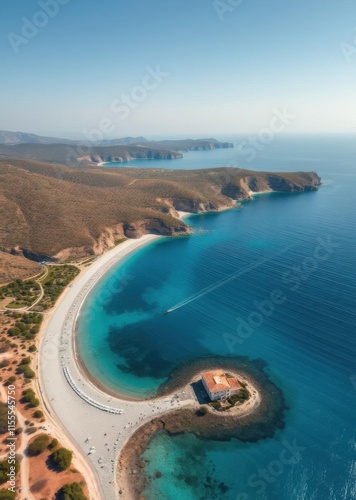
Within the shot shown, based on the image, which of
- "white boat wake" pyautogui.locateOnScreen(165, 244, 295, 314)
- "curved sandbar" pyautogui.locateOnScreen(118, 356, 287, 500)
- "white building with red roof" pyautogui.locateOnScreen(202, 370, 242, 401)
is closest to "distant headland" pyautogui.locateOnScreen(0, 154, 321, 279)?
"white boat wake" pyautogui.locateOnScreen(165, 244, 295, 314)

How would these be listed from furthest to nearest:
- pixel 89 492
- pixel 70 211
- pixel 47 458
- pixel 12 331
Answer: pixel 70 211 → pixel 12 331 → pixel 47 458 → pixel 89 492

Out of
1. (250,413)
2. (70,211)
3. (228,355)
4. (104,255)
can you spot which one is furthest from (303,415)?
(70,211)

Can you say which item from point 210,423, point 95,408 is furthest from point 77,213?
point 210,423

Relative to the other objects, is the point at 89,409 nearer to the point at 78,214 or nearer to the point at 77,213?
the point at 78,214

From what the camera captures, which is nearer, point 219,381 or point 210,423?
point 210,423

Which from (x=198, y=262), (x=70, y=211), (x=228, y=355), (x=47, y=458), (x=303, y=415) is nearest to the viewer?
(x=47, y=458)

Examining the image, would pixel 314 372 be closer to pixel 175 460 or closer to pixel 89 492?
pixel 175 460

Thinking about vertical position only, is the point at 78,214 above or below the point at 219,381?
above
